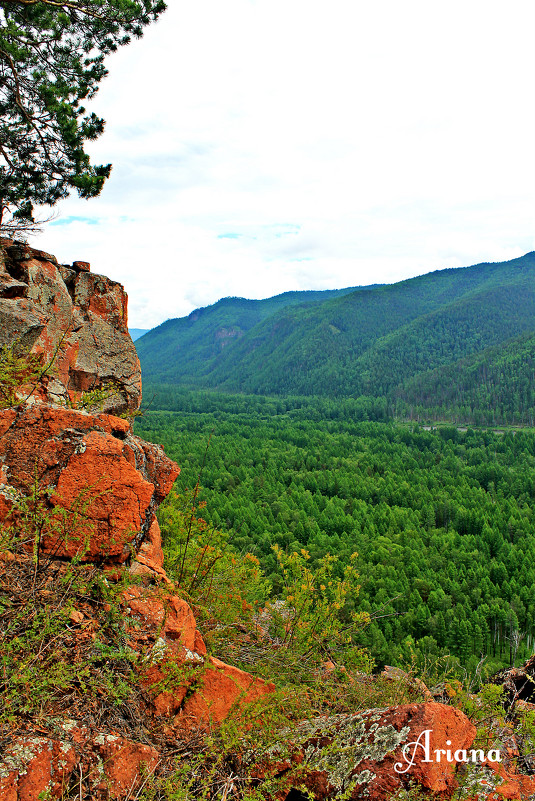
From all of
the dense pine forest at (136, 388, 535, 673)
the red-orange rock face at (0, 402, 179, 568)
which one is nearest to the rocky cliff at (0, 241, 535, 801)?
the red-orange rock face at (0, 402, 179, 568)

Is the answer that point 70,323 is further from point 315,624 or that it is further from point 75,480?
point 315,624

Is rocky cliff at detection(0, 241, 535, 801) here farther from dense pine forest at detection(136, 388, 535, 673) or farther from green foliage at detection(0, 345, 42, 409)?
dense pine forest at detection(136, 388, 535, 673)

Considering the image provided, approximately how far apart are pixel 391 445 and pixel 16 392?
9193cm

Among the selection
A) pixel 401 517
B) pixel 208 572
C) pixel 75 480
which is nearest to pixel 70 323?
pixel 75 480

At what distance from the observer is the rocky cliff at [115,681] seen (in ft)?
10.5

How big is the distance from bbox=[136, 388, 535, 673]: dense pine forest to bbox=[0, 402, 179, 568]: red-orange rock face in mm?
933

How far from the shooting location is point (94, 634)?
387 centimetres

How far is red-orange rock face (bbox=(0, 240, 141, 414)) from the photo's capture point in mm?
6504

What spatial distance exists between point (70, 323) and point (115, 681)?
622 centimetres

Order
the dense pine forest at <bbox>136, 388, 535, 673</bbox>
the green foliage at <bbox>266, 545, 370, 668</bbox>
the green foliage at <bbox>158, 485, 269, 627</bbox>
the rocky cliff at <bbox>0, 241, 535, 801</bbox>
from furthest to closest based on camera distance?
the dense pine forest at <bbox>136, 388, 535, 673</bbox> < the green foliage at <bbox>266, 545, 370, 668</bbox> < the green foliage at <bbox>158, 485, 269, 627</bbox> < the rocky cliff at <bbox>0, 241, 535, 801</bbox>

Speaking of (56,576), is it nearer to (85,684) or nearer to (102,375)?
(85,684)

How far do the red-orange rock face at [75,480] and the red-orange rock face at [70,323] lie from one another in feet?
3.78

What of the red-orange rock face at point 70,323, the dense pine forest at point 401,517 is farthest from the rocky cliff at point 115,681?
the dense pine forest at point 401,517

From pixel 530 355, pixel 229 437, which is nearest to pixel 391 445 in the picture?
pixel 229 437
